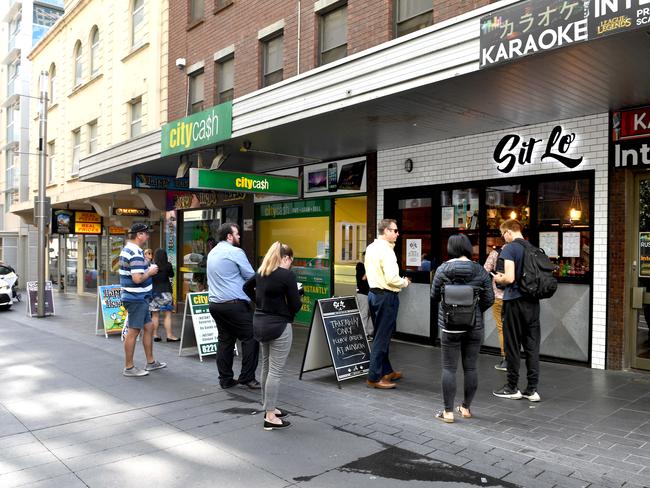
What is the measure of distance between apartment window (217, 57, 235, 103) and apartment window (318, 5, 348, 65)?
9.94 ft

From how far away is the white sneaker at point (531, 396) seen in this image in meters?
5.92

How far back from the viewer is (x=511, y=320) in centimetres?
601

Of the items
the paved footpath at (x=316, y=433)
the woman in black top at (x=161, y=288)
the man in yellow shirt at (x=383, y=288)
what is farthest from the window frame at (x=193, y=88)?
the man in yellow shirt at (x=383, y=288)

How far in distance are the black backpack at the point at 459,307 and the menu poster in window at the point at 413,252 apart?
4.58 metres

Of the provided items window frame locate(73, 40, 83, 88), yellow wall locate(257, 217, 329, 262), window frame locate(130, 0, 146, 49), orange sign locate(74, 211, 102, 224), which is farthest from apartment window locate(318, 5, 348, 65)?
orange sign locate(74, 211, 102, 224)

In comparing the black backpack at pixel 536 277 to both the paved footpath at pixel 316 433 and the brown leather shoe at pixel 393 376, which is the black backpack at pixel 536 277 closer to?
the paved footpath at pixel 316 433

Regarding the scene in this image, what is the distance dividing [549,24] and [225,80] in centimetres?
959

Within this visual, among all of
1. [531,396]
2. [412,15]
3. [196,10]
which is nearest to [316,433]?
[531,396]

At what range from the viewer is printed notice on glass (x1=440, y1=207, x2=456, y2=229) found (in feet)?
30.2

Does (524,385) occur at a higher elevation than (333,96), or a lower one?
lower

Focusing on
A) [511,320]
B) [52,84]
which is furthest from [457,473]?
[52,84]

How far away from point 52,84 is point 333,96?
1965 centimetres

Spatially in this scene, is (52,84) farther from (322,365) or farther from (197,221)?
(322,365)

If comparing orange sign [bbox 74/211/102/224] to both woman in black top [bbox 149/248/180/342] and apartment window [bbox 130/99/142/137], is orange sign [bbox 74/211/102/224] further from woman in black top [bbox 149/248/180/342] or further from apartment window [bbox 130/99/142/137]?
woman in black top [bbox 149/248/180/342]
